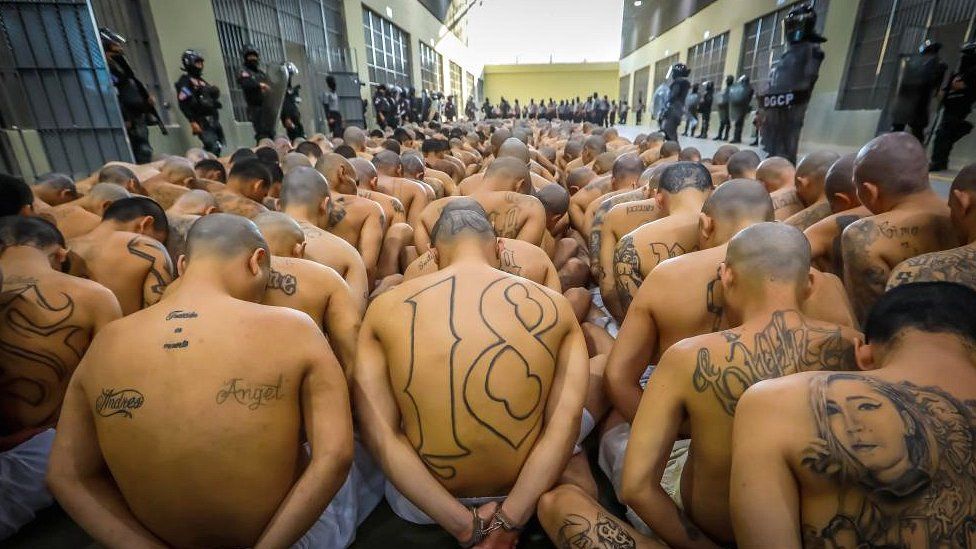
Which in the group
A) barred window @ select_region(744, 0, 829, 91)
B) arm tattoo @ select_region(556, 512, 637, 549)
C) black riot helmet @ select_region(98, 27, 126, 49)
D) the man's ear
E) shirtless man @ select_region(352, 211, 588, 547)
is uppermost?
barred window @ select_region(744, 0, 829, 91)

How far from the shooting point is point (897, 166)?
2314mm

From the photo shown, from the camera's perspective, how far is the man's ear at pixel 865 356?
117cm

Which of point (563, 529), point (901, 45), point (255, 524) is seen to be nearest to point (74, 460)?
point (255, 524)

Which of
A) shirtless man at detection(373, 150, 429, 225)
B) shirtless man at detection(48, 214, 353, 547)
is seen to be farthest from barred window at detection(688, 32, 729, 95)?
shirtless man at detection(48, 214, 353, 547)

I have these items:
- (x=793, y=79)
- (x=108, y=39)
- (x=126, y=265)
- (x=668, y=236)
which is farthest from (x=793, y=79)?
(x=108, y=39)

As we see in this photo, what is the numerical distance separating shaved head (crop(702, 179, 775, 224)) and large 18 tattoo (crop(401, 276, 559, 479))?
1122 millimetres

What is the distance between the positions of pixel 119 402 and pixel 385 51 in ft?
65.7

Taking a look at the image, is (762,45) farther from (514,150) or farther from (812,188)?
(812,188)

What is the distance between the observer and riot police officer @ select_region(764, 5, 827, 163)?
5972mm

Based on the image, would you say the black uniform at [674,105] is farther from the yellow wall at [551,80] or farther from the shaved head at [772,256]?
the yellow wall at [551,80]

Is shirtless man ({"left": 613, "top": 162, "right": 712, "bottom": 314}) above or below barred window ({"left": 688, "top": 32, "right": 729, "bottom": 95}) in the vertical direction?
below

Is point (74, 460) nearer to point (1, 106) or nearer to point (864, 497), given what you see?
point (864, 497)

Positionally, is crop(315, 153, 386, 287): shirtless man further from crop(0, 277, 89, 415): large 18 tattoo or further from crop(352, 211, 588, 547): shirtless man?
crop(352, 211, 588, 547): shirtless man

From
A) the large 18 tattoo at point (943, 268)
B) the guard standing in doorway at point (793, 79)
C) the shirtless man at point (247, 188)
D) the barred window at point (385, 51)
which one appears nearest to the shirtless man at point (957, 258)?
the large 18 tattoo at point (943, 268)
